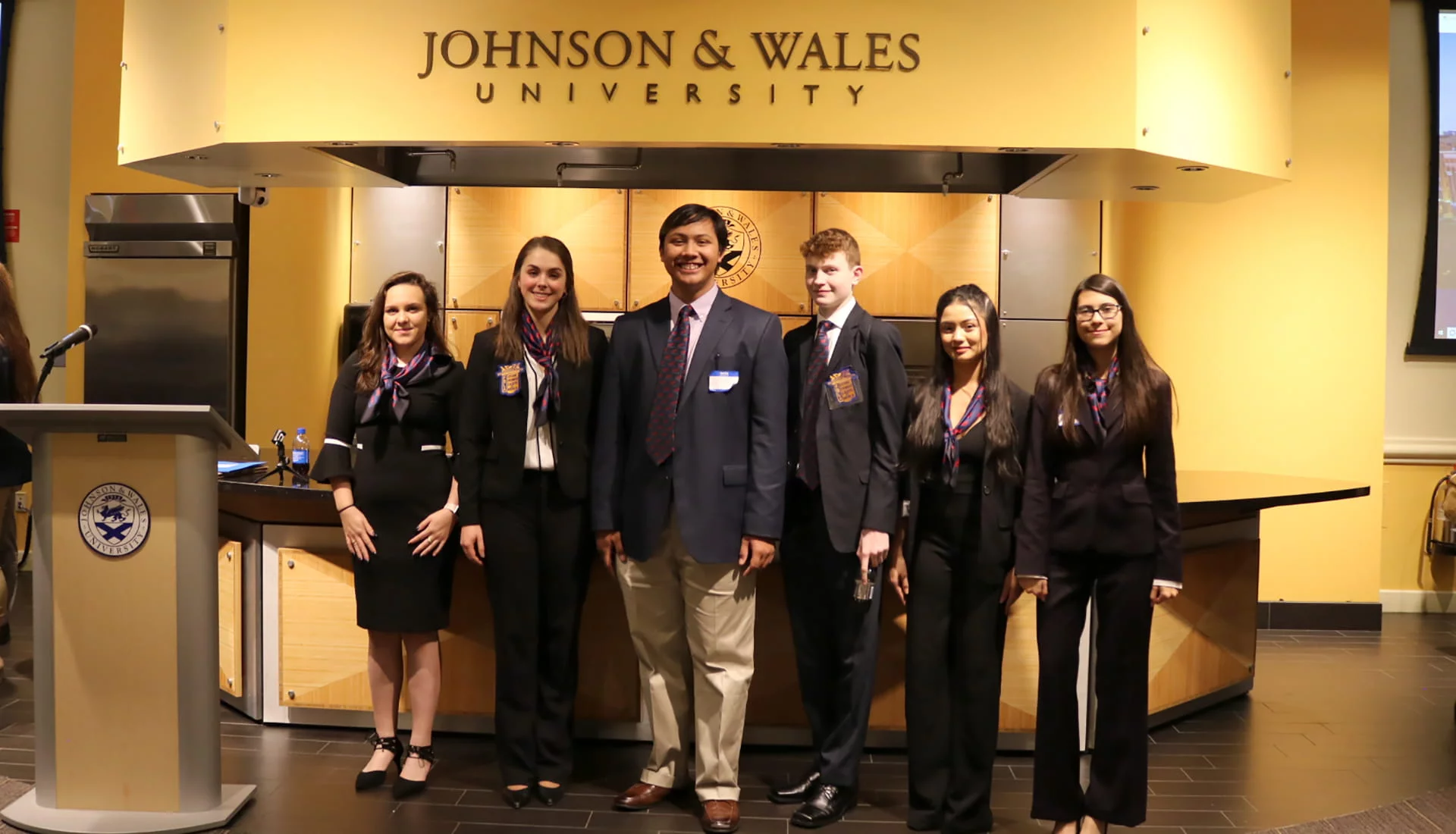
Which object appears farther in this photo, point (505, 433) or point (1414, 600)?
point (1414, 600)

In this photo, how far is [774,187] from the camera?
223 inches

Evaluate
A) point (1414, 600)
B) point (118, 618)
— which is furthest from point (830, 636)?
point (1414, 600)

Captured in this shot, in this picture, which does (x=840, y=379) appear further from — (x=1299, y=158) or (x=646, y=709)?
(x=1299, y=158)

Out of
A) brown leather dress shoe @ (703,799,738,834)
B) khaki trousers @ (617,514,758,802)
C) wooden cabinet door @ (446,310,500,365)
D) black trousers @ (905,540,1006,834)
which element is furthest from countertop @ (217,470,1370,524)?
wooden cabinet door @ (446,310,500,365)

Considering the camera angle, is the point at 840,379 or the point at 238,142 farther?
the point at 238,142

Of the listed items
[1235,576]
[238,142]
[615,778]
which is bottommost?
[615,778]

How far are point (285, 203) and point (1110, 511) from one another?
4.76 m

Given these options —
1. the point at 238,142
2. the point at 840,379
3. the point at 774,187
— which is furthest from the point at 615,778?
the point at 774,187

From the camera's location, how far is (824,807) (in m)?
3.10

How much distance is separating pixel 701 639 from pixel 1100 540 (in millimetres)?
1087

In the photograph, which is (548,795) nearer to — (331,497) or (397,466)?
(397,466)

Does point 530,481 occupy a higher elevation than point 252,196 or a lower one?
lower

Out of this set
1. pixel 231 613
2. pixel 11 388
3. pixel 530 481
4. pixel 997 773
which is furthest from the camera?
pixel 11 388

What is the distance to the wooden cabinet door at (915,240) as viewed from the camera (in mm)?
5707
